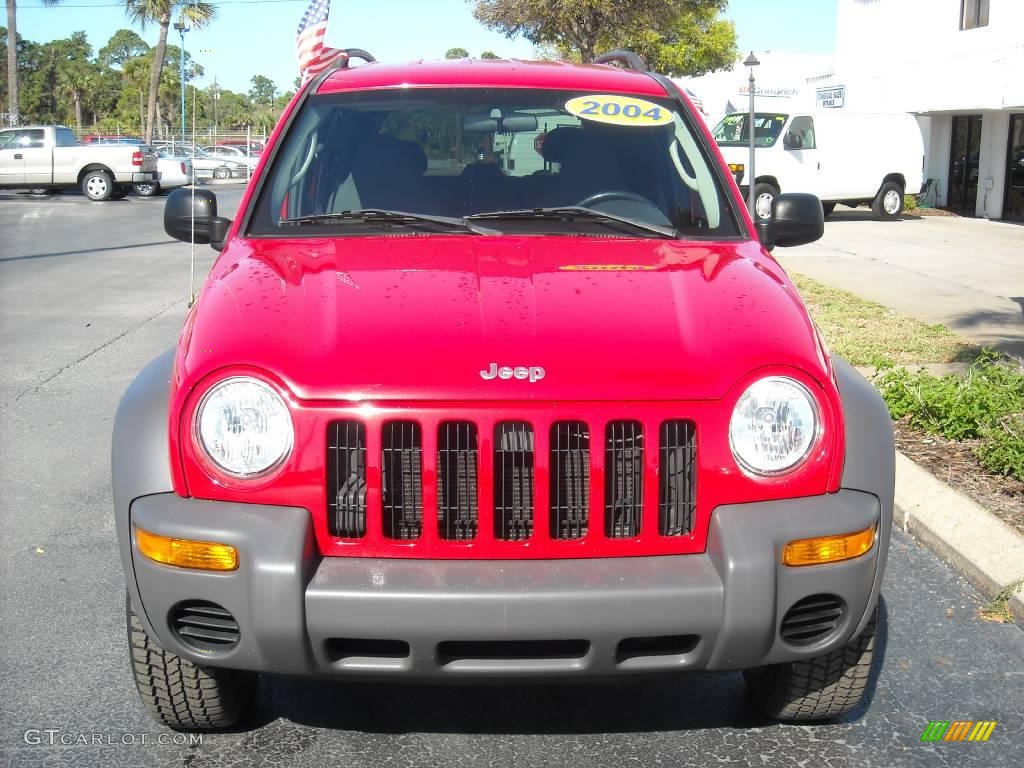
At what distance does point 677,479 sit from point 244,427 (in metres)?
1.02

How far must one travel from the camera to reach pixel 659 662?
8.73 feet

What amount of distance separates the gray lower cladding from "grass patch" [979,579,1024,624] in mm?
1632

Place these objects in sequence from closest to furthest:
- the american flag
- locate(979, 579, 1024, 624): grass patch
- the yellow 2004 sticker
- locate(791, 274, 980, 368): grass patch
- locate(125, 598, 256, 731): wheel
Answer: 1. locate(125, 598, 256, 731): wheel
2. locate(979, 579, 1024, 624): grass patch
3. the yellow 2004 sticker
4. locate(791, 274, 980, 368): grass patch
5. the american flag

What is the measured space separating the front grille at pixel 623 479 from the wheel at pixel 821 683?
662 mm

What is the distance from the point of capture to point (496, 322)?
2877 millimetres

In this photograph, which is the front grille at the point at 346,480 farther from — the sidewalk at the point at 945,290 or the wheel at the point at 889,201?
the wheel at the point at 889,201

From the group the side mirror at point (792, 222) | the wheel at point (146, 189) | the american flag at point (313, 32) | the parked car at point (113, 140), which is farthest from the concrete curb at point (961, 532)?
the parked car at point (113, 140)

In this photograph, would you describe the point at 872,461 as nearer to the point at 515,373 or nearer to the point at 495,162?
the point at 515,373

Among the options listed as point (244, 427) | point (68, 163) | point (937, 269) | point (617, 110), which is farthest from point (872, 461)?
point (68, 163)

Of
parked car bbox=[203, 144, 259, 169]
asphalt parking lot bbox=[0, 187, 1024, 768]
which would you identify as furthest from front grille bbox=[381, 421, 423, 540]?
parked car bbox=[203, 144, 259, 169]

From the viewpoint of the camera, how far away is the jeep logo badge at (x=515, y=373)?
2.69 m

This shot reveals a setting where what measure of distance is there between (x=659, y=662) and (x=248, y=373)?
3.79 ft
